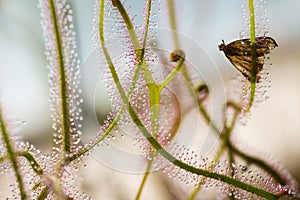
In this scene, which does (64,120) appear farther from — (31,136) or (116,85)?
(31,136)

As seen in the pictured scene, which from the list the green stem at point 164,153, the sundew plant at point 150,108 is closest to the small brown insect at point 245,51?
the sundew plant at point 150,108

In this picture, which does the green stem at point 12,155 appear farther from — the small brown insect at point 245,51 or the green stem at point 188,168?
the small brown insect at point 245,51

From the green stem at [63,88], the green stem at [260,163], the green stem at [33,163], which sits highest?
the green stem at [63,88]

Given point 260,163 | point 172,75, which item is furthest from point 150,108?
point 260,163

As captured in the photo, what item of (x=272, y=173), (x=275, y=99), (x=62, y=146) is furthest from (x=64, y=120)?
(x=275, y=99)

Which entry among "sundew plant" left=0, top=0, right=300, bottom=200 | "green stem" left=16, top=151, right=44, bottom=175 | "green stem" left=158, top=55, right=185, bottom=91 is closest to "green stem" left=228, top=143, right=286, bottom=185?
"sundew plant" left=0, top=0, right=300, bottom=200

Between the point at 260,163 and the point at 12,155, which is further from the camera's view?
the point at 260,163

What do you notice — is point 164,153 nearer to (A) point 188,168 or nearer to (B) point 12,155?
(A) point 188,168
